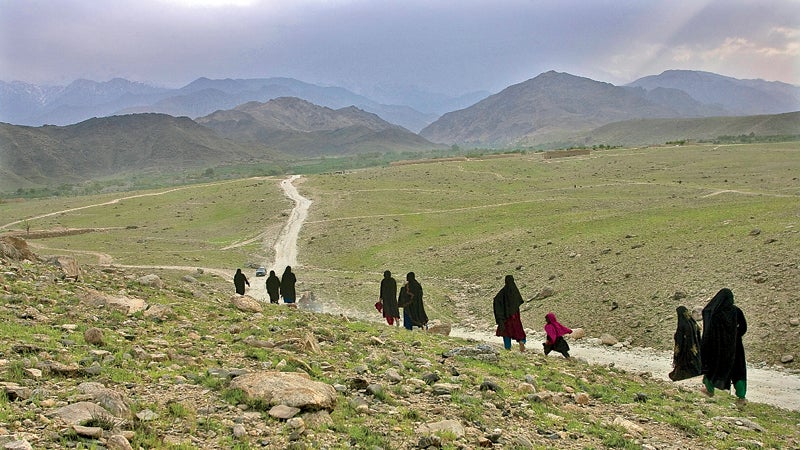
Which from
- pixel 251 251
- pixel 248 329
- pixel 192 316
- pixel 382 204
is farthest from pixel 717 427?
pixel 382 204

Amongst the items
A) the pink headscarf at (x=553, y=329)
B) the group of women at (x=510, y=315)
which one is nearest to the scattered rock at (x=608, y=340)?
the group of women at (x=510, y=315)

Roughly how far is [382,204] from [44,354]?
46.4 m

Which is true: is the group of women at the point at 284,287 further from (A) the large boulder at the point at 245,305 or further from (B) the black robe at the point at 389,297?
(A) the large boulder at the point at 245,305

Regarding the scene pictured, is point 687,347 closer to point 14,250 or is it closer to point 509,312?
point 509,312

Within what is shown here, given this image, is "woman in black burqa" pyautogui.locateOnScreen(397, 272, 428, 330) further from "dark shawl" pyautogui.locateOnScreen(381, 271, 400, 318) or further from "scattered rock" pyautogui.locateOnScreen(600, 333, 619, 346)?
"scattered rock" pyautogui.locateOnScreen(600, 333, 619, 346)

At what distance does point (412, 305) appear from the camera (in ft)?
58.2

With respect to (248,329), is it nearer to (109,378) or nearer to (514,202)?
(109,378)

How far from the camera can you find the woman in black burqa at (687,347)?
11898mm

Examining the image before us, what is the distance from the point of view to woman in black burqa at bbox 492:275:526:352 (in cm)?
1452

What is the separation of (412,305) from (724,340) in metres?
9.06

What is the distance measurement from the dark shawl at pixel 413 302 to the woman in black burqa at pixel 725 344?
847 centimetres

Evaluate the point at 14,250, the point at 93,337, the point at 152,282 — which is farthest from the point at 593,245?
the point at 14,250

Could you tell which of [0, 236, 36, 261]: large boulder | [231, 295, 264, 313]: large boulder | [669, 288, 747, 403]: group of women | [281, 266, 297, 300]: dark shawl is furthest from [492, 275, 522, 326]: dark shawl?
[0, 236, 36, 261]: large boulder

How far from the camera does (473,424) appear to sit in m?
7.82
